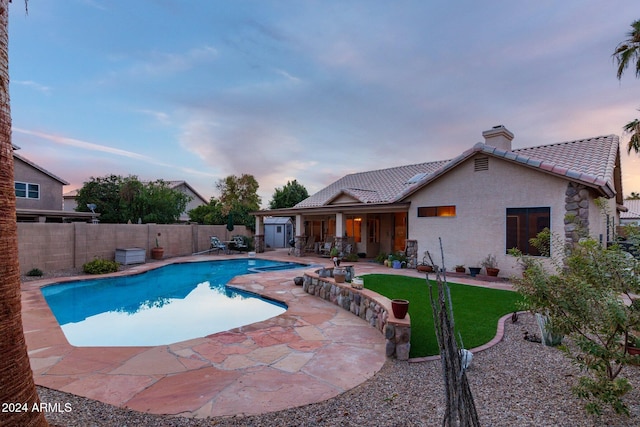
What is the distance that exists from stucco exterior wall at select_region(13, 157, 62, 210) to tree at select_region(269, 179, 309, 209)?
19.7m

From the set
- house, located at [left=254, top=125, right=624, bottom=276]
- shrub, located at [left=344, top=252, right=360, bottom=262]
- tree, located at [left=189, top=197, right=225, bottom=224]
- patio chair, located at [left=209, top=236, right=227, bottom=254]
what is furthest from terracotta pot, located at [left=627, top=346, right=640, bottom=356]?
tree, located at [left=189, top=197, right=225, bottom=224]

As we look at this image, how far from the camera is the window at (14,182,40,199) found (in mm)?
20656

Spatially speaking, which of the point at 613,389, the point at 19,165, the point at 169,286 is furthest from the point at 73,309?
the point at 19,165

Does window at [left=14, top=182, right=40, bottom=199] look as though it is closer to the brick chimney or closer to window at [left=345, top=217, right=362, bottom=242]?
window at [left=345, top=217, right=362, bottom=242]

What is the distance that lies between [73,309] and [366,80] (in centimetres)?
A: 1371

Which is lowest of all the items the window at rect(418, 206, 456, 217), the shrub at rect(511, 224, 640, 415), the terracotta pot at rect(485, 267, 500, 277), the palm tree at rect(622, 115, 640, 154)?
the terracotta pot at rect(485, 267, 500, 277)

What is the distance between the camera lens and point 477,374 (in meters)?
4.25

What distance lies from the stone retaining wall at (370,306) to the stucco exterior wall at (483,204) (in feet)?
19.1

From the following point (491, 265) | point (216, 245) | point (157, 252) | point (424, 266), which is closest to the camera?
point (491, 265)

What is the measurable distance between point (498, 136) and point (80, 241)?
19.1 metres

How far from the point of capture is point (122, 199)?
2453cm

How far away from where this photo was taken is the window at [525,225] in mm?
10492

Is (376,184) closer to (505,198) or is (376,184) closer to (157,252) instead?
(505,198)

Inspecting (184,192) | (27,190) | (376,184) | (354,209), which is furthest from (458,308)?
(184,192)
